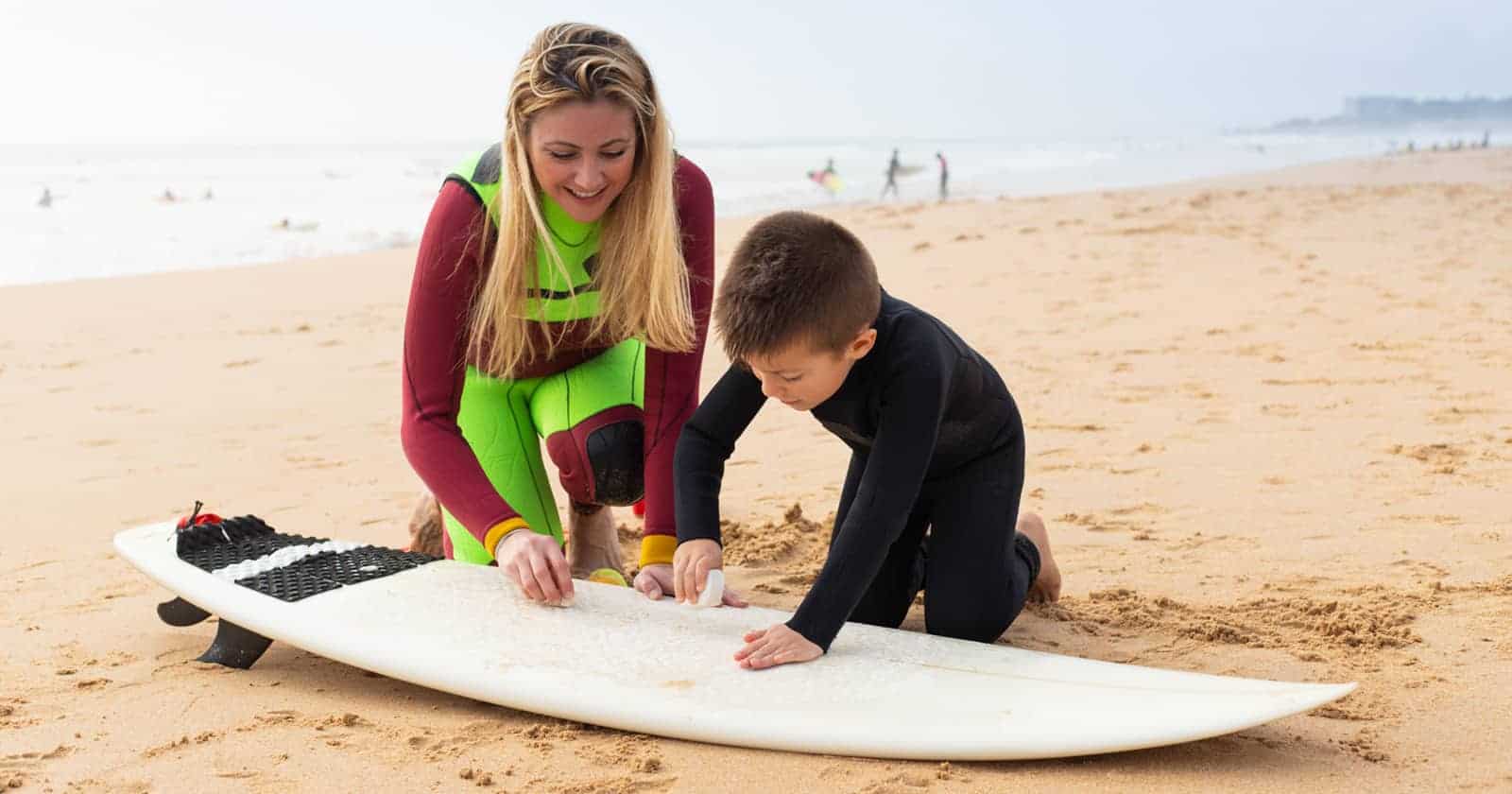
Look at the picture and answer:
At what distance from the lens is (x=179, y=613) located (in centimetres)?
279

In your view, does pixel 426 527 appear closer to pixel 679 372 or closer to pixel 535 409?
pixel 535 409

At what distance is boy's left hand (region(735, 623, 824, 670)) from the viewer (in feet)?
7.84

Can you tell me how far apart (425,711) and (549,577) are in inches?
14.3

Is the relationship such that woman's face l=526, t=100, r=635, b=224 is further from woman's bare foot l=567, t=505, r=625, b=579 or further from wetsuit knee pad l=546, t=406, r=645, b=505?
woman's bare foot l=567, t=505, r=625, b=579

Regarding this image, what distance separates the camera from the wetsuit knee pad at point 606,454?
306 cm

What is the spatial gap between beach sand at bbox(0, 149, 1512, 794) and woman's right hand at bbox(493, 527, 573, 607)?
28cm

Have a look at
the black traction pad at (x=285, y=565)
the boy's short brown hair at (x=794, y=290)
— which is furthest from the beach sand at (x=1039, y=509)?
the boy's short brown hair at (x=794, y=290)

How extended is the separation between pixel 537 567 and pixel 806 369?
2.25 ft

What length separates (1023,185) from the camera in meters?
23.4

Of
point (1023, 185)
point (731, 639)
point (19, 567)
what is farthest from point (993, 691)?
point (1023, 185)

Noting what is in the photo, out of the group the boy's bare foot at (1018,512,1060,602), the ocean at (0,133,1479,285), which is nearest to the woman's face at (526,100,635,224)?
the boy's bare foot at (1018,512,1060,602)

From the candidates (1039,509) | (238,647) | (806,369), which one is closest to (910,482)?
(806,369)

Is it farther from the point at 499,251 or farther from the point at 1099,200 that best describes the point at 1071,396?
the point at 1099,200

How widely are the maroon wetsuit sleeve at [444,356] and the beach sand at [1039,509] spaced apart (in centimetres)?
42
